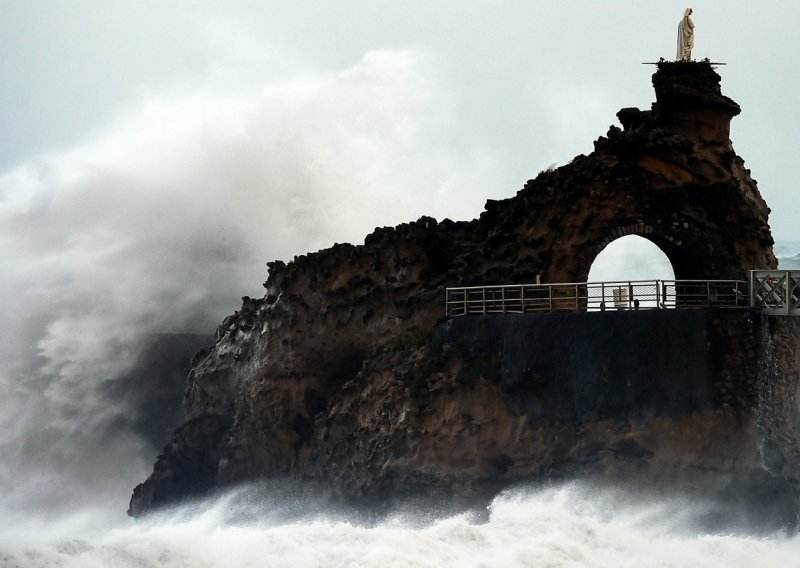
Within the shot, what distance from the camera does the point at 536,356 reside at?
155 ft

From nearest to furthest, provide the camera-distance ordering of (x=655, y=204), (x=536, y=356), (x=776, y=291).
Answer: (x=776, y=291) < (x=536, y=356) < (x=655, y=204)

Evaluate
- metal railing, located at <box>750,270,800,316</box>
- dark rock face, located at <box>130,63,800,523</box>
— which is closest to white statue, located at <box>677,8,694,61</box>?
dark rock face, located at <box>130,63,800,523</box>

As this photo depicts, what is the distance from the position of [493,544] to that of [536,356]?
4.73m

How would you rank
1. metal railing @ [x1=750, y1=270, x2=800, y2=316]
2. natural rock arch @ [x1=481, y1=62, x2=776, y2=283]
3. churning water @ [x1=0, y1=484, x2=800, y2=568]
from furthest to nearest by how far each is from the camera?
1. natural rock arch @ [x1=481, y1=62, x2=776, y2=283]
2. metal railing @ [x1=750, y1=270, x2=800, y2=316]
3. churning water @ [x1=0, y1=484, x2=800, y2=568]

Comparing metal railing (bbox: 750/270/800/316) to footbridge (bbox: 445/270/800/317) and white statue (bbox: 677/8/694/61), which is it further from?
white statue (bbox: 677/8/694/61)

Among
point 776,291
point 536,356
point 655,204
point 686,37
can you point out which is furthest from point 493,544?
point 686,37

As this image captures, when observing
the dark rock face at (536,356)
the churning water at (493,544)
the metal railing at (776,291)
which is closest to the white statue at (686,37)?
the dark rock face at (536,356)

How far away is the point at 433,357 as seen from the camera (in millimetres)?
49156

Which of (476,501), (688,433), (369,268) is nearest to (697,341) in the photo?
(688,433)

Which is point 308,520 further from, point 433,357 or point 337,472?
point 433,357

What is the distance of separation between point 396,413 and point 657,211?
319 inches

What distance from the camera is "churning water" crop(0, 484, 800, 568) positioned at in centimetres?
4372

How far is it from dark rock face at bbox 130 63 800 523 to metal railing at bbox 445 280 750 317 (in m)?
0.51

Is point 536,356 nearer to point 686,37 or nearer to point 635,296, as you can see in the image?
point 635,296
